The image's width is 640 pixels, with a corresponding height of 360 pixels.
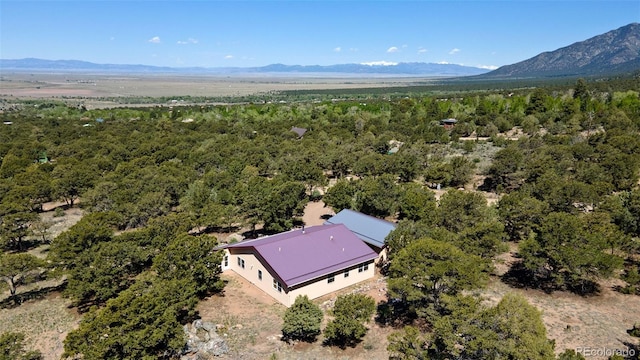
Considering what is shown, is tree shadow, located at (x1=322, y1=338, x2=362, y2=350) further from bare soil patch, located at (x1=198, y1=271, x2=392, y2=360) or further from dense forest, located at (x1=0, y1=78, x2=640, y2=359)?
dense forest, located at (x1=0, y1=78, x2=640, y2=359)

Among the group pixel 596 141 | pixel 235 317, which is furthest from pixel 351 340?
pixel 596 141

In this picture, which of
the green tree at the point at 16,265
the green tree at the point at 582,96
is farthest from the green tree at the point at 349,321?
the green tree at the point at 582,96

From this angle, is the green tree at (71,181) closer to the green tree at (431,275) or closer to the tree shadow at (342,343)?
the tree shadow at (342,343)

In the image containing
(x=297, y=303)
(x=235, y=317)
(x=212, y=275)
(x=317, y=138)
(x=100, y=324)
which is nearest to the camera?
(x=100, y=324)

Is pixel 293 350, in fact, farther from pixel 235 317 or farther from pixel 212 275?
pixel 212 275

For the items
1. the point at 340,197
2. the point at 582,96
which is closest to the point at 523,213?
the point at 340,197

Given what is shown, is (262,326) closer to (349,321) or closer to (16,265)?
(349,321)
